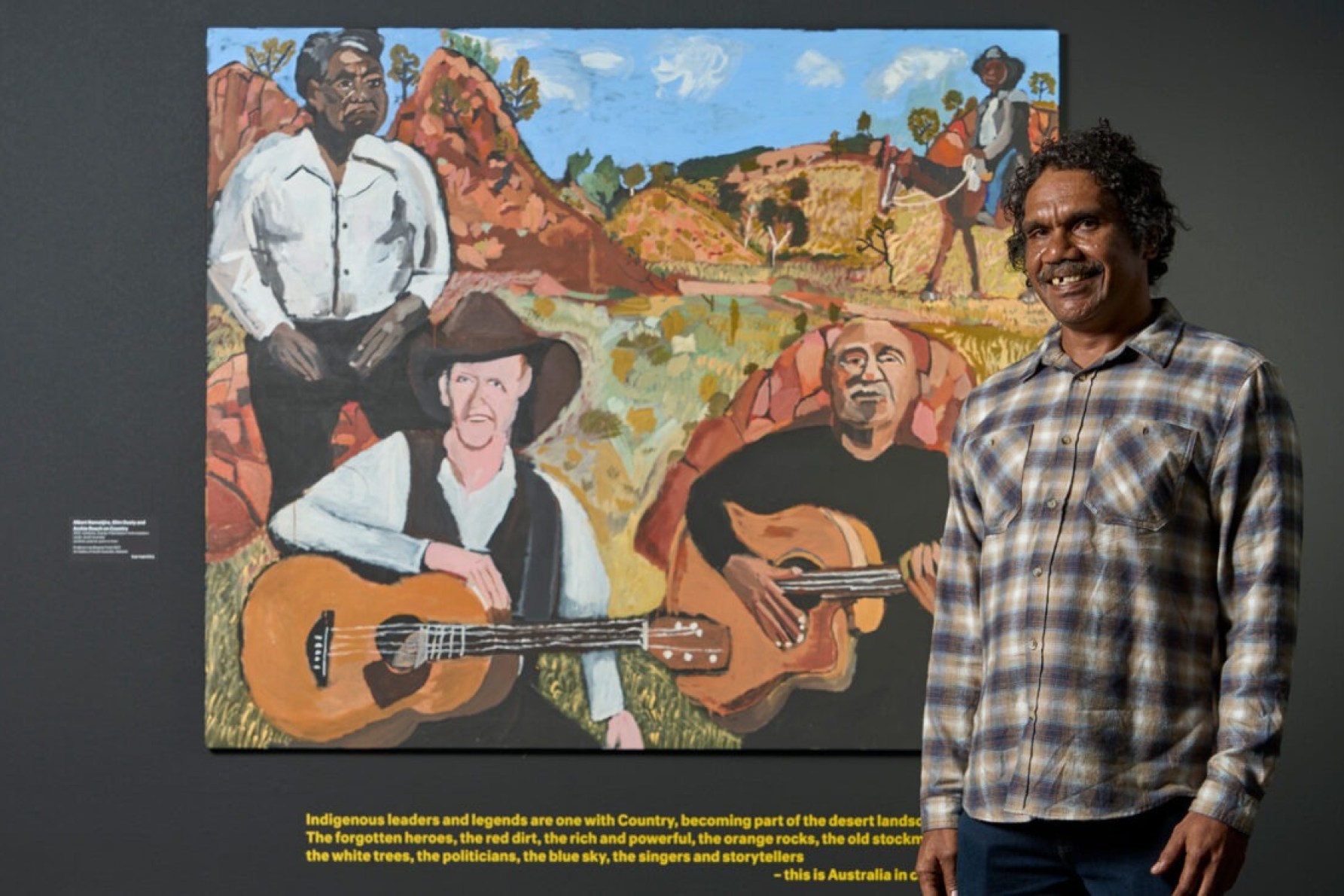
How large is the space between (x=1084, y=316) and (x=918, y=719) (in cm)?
139

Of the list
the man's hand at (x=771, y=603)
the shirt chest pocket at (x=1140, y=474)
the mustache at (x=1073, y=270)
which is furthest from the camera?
the man's hand at (x=771, y=603)

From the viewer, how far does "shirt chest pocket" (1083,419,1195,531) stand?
1717mm

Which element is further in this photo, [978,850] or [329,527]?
[329,527]

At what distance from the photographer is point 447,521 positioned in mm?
3055

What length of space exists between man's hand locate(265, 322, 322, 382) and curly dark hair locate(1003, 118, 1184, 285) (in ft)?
5.42

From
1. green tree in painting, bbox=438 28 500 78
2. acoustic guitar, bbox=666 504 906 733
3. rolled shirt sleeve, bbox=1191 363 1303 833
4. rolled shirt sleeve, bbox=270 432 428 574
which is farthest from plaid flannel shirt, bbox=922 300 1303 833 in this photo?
green tree in painting, bbox=438 28 500 78

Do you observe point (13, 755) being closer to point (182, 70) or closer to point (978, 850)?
point (182, 70)

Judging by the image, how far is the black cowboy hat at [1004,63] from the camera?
3068 mm

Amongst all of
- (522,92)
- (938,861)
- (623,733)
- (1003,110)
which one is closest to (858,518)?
(623,733)

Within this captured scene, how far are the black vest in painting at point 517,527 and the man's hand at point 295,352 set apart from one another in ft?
0.78

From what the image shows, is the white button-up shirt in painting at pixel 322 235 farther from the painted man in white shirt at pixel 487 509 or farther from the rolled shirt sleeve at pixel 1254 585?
the rolled shirt sleeve at pixel 1254 585

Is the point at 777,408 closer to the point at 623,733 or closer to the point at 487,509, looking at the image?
the point at 487,509

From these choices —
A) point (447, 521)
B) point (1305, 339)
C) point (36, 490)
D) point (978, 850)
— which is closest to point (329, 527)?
point (447, 521)

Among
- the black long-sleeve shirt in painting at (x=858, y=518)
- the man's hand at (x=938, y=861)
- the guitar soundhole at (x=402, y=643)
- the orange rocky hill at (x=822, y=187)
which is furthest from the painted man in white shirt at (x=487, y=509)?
the man's hand at (x=938, y=861)
